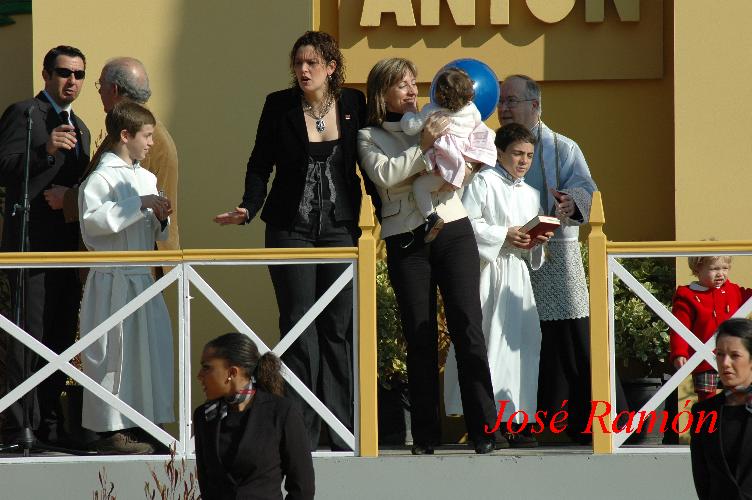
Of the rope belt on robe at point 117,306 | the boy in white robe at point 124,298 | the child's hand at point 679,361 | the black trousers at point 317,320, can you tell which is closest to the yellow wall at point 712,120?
the child's hand at point 679,361

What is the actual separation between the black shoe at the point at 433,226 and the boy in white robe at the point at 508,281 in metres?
0.56

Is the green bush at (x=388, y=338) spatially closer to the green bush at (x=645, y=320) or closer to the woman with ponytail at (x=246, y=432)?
the green bush at (x=645, y=320)

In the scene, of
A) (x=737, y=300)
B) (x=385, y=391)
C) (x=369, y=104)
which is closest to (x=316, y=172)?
(x=369, y=104)

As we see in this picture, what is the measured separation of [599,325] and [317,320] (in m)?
1.37

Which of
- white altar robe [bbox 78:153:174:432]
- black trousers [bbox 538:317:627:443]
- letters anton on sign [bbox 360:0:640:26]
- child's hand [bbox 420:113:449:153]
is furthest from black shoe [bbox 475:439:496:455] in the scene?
letters anton on sign [bbox 360:0:640:26]

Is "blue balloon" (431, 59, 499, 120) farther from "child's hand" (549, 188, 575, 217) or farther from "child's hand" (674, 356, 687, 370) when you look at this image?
"child's hand" (674, 356, 687, 370)

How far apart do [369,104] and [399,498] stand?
6.31 feet

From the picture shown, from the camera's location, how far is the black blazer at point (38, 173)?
27.8 feet

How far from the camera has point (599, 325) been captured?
7707 mm

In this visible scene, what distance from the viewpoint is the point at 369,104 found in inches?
314

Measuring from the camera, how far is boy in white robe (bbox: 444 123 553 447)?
8281 millimetres

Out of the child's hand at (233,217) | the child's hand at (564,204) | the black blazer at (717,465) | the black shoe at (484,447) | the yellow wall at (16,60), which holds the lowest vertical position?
the black shoe at (484,447)

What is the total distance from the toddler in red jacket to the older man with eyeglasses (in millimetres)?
526

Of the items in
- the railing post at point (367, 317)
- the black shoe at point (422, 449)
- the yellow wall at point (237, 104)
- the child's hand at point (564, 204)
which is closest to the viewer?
the railing post at point (367, 317)
